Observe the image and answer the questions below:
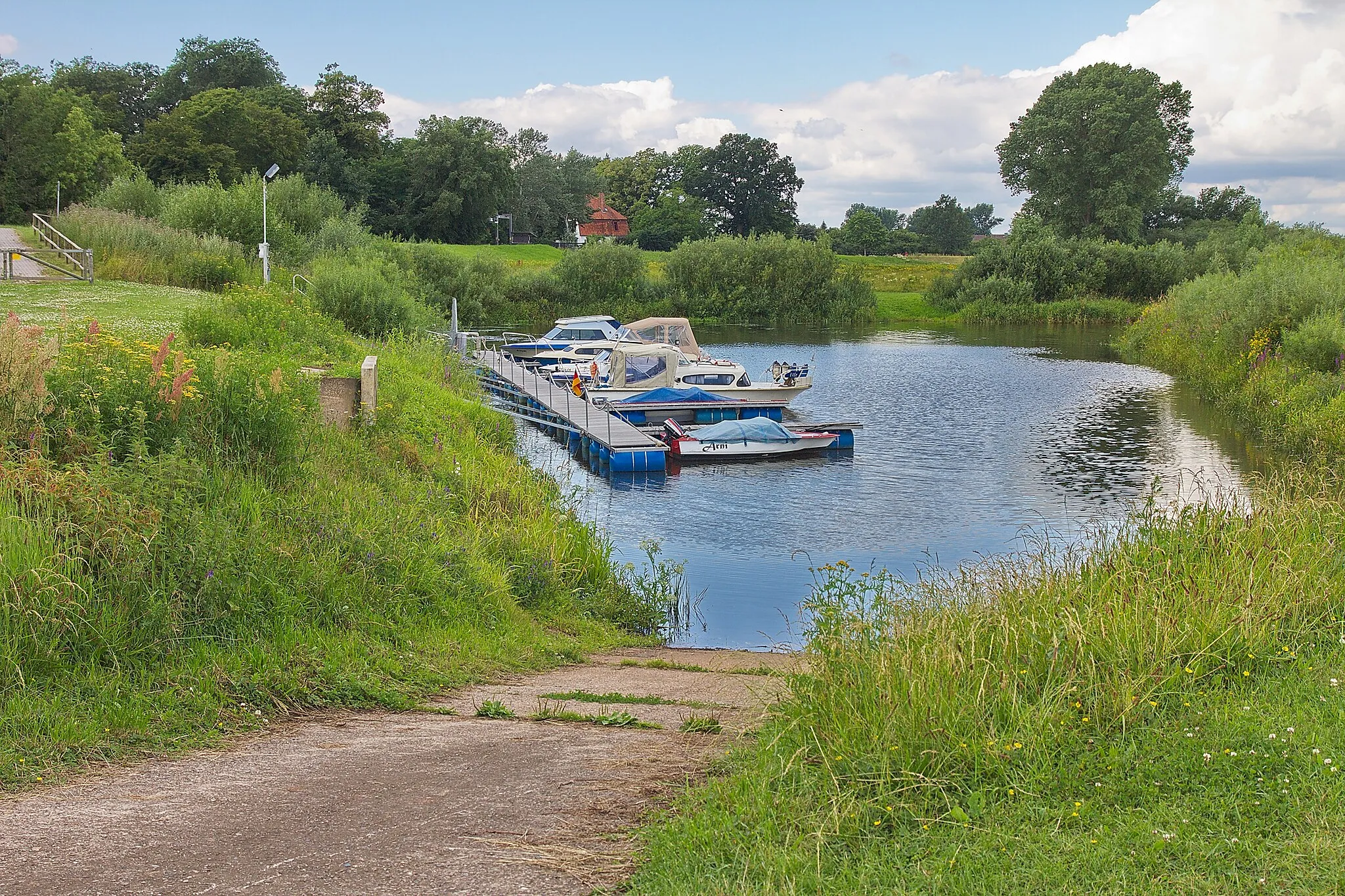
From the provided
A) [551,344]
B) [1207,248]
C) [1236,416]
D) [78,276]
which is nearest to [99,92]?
[551,344]

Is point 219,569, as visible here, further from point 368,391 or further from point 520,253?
point 520,253

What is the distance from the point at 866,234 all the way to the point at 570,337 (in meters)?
79.8

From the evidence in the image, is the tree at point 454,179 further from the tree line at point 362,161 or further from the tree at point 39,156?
the tree at point 39,156

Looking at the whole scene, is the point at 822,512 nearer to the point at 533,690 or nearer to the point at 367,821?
the point at 533,690

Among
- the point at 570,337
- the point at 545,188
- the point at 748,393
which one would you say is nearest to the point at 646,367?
the point at 748,393

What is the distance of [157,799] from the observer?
5.27 m

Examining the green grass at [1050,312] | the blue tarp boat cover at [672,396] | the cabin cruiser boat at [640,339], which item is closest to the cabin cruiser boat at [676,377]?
the blue tarp boat cover at [672,396]

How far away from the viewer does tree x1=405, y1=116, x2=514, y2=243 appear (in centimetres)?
8688

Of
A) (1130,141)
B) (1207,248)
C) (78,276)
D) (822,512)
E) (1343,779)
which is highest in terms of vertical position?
(1130,141)

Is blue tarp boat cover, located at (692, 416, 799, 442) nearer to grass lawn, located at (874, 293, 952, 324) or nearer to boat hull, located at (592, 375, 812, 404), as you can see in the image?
boat hull, located at (592, 375, 812, 404)

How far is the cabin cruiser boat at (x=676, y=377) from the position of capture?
33.2 meters

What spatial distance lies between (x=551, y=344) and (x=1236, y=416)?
24077 mm

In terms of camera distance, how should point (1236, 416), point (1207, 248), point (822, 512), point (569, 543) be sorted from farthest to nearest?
point (1207, 248) < point (1236, 416) < point (822, 512) < point (569, 543)

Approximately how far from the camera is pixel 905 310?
256ft
